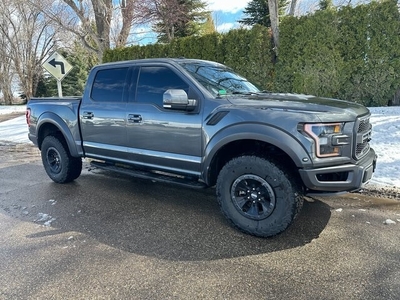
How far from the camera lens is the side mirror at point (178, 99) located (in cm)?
339

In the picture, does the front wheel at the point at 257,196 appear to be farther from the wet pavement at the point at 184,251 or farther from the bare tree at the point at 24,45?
the bare tree at the point at 24,45

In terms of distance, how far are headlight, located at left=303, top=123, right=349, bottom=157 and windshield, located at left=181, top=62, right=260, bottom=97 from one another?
1.25 m

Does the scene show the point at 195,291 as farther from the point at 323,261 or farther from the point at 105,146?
the point at 105,146

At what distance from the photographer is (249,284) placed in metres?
2.49

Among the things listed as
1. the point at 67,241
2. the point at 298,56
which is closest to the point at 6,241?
the point at 67,241

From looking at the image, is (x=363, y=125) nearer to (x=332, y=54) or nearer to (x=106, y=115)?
(x=106, y=115)

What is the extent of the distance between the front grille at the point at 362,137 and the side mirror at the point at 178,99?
177cm

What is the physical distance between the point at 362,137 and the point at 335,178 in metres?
0.55

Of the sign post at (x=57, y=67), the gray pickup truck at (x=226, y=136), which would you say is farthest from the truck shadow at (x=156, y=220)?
the sign post at (x=57, y=67)

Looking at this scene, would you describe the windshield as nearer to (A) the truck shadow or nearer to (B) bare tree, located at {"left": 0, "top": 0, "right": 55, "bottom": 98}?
(A) the truck shadow

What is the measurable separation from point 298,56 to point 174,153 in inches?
311

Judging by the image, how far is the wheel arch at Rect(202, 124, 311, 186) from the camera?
296cm

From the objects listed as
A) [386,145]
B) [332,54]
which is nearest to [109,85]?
[386,145]

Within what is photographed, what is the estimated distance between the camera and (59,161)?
5371 mm
